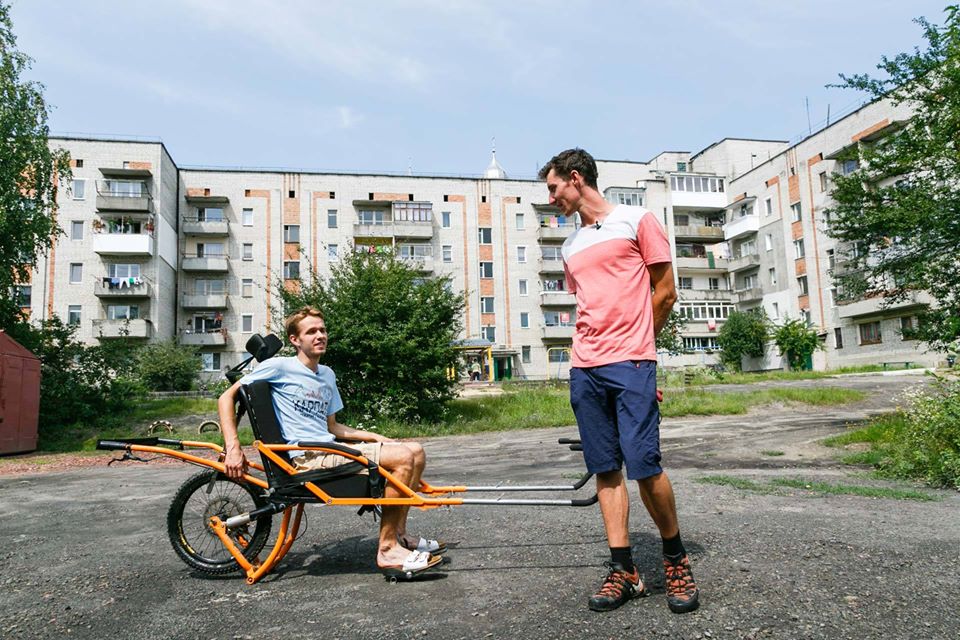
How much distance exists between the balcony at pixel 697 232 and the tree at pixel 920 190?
4733 centimetres

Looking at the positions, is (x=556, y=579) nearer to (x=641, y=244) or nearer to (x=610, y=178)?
(x=641, y=244)

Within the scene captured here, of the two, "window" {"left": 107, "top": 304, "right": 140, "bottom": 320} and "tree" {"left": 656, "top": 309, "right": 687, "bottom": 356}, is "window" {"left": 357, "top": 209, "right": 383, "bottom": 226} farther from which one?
"tree" {"left": 656, "top": 309, "right": 687, "bottom": 356}

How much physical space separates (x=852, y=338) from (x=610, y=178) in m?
25.9

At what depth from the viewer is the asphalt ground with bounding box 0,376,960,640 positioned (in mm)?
2832

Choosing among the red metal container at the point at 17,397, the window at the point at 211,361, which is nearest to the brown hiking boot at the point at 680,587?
the red metal container at the point at 17,397

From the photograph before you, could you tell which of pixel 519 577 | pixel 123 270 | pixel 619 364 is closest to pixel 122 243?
pixel 123 270

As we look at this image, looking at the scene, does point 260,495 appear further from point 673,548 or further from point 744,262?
point 744,262

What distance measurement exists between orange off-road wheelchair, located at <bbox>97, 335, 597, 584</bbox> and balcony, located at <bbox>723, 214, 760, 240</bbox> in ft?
196

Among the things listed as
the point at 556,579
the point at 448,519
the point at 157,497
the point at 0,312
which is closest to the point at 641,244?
the point at 556,579

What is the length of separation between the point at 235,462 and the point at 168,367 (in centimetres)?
3949

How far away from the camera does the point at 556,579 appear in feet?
11.4

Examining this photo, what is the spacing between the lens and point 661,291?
3.45 metres

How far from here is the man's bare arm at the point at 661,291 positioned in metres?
3.42

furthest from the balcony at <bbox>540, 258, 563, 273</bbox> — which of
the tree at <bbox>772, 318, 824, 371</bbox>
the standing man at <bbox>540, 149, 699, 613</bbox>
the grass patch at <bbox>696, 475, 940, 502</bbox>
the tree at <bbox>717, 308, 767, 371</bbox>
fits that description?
the standing man at <bbox>540, 149, 699, 613</bbox>
